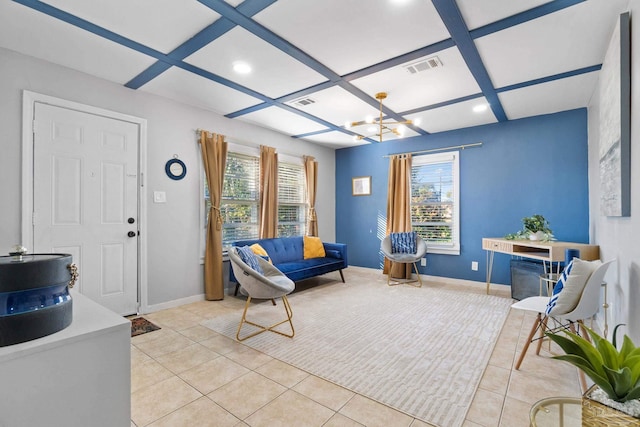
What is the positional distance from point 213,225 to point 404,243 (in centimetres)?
306

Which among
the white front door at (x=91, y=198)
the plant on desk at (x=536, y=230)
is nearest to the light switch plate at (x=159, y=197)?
the white front door at (x=91, y=198)

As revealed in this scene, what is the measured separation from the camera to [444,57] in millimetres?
2662

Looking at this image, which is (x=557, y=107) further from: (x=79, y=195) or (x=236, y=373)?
(x=79, y=195)

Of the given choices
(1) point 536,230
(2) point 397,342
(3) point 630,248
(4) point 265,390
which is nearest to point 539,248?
(1) point 536,230

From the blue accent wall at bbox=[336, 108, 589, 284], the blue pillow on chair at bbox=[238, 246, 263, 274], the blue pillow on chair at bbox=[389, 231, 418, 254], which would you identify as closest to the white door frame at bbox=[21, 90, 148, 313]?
the blue pillow on chair at bbox=[238, 246, 263, 274]

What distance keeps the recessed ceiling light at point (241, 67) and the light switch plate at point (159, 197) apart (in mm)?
1738

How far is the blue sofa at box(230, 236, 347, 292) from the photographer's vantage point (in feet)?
13.8

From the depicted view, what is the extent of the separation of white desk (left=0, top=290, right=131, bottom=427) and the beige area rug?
1.48m

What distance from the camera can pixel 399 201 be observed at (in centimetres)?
545

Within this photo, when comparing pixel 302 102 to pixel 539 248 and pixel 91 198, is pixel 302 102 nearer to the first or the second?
pixel 91 198

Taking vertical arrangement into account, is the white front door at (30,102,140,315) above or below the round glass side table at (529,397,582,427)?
above

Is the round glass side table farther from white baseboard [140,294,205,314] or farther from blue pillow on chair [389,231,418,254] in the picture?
blue pillow on chair [389,231,418,254]

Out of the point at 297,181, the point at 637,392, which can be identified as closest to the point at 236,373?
the point at 637,392

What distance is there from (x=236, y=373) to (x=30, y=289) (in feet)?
5.47
